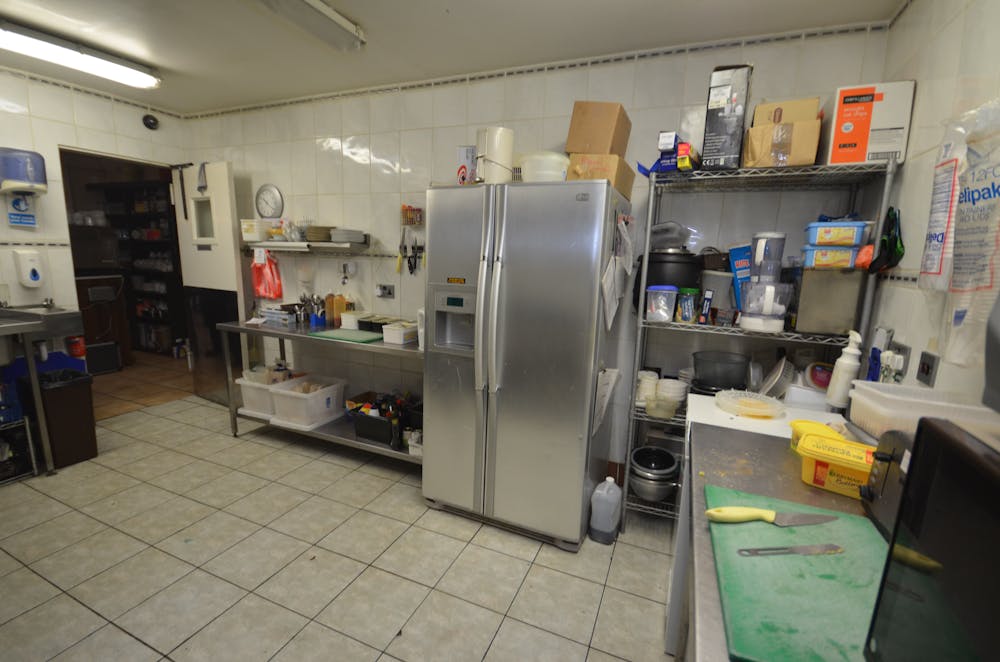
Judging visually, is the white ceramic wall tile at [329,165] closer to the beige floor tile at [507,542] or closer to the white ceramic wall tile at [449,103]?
the white ceramic wall tile at [449,103]

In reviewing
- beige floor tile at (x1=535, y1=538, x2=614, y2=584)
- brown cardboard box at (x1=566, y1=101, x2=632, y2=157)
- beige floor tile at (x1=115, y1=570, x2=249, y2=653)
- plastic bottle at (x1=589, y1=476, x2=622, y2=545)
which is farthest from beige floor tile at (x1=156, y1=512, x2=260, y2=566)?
brown cardboard box at (x1=566, y1=101, x2=632, y2=157)

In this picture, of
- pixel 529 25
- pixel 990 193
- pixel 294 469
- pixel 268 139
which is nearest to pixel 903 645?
pixel 990 193

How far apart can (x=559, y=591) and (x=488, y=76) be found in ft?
9.24

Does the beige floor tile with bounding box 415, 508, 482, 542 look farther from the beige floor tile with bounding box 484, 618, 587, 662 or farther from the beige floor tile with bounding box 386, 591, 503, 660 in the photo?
the beige floor tile with bounding box 484, 618, 587, 662

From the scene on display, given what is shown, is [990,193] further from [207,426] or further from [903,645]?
[207,426]

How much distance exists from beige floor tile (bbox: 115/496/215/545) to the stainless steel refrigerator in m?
1.31

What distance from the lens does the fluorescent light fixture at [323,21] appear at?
1.82 metres

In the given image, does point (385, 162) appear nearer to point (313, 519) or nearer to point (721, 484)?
point (313, 519)

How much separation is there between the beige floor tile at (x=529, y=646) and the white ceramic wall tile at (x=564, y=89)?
2.53m

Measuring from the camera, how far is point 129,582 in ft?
5.70

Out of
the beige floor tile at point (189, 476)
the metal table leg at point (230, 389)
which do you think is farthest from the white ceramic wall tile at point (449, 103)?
the beige floor tile at point (189, 476)

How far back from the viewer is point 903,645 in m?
0.49

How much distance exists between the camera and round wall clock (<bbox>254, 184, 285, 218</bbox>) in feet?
11.1

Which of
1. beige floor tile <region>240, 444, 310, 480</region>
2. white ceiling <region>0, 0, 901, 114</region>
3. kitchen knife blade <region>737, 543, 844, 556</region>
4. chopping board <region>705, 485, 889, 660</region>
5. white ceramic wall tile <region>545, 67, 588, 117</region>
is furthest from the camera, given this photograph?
beige floor tile <region>240, 444, 310, 480</region>
